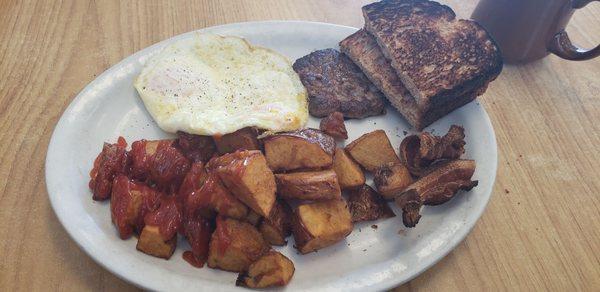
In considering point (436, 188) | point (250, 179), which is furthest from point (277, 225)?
point (436, 188)

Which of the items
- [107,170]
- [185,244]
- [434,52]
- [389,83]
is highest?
[434,52]

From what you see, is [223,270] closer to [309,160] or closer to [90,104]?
[309,160]

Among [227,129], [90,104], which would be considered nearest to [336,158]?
[227,129]

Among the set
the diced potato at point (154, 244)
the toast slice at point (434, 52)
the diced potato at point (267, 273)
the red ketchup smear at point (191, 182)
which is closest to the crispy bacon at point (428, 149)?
the toast slice at point (434, 52)

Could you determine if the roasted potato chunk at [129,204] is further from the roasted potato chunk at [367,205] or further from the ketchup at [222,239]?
the roasted potato chunk at [367,205]

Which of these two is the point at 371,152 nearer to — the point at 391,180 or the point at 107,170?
the point at 391,180
